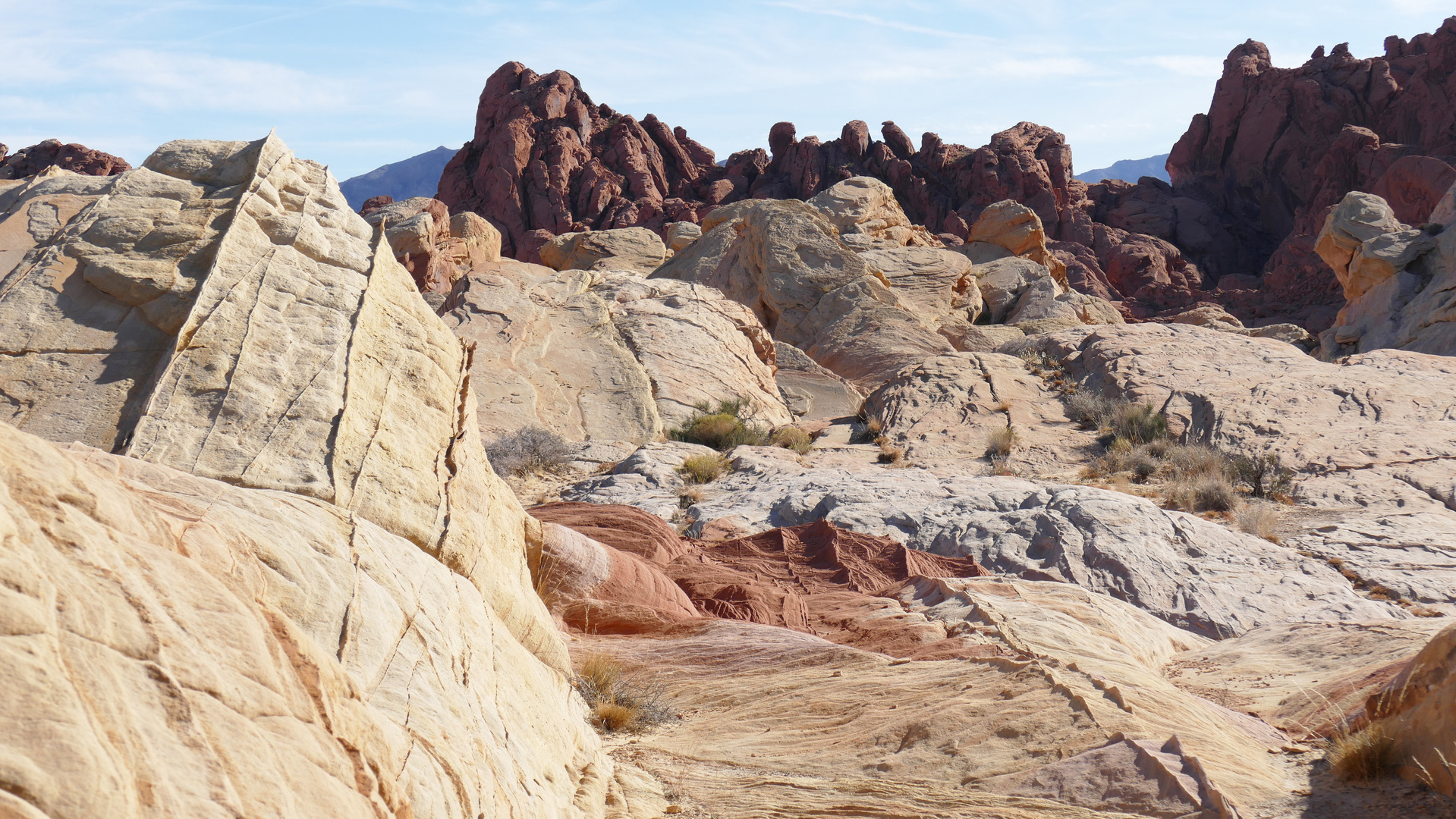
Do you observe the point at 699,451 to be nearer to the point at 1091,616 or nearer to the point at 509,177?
the point at 1091,616

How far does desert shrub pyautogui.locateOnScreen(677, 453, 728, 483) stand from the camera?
1121 cm

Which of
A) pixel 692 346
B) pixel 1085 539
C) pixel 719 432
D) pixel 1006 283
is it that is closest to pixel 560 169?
pixel 1006 283

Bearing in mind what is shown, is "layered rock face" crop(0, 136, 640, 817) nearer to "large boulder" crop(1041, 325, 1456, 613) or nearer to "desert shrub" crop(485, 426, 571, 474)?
"desert shrub" crop(485, 426, 571, 474)

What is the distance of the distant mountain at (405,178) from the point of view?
122 metres

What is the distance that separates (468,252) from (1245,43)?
198ft

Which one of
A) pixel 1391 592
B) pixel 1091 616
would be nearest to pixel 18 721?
pixel 1091 616

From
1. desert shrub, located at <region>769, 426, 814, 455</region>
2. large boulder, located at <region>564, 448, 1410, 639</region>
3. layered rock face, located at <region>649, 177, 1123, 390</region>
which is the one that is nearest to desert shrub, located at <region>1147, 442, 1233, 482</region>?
large boulder, located at <region>564, 448, 1410, 639</region>

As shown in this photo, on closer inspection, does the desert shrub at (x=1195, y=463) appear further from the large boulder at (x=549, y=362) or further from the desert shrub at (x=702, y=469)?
the large boulder at (x=549, y=362)

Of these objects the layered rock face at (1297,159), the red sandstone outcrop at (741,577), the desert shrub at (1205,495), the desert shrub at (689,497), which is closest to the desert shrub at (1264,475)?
the desert shrub at (1205,495)

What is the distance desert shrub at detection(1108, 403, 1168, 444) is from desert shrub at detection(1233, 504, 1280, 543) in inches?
110

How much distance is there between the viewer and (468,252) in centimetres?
2739

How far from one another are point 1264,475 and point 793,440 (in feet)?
18.7

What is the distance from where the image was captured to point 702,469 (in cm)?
1128

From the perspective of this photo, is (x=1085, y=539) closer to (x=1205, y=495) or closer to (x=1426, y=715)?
(x=1205, y=495)
